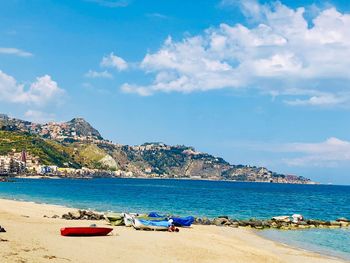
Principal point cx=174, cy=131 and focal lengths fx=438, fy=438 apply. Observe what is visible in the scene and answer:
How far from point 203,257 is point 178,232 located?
14.6 metres

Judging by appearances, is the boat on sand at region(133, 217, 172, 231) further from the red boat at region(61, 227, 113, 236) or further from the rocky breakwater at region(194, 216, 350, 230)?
the rocky breakwater at region(194, 216, 350, 230)

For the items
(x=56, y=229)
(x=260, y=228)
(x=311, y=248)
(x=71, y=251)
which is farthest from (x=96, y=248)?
(x=260, y=228)

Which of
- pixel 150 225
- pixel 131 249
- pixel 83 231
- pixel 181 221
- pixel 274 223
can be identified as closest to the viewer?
pixel 131 249

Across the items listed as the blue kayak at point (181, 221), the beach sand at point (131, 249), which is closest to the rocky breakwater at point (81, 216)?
the blue kayak at point (181, 221)

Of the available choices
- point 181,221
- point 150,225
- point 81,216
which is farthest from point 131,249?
point 81,216

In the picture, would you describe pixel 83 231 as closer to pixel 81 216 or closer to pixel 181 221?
pixel 181 221

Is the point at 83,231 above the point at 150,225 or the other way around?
above

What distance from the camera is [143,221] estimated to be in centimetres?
4519

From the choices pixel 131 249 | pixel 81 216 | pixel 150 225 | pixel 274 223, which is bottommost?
pixel 274 223

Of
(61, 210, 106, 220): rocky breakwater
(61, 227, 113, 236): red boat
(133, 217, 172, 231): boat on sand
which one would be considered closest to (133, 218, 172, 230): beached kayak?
(133, 217, 172, 231): boat on sand

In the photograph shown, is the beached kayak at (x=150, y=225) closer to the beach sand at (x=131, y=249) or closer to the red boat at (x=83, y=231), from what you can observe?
the beach sand at (x=131, y=249)

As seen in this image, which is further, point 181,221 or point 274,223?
point 274,223

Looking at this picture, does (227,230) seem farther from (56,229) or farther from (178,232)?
(56,229)

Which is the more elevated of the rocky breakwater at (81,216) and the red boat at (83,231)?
the red boat at (83,231)
